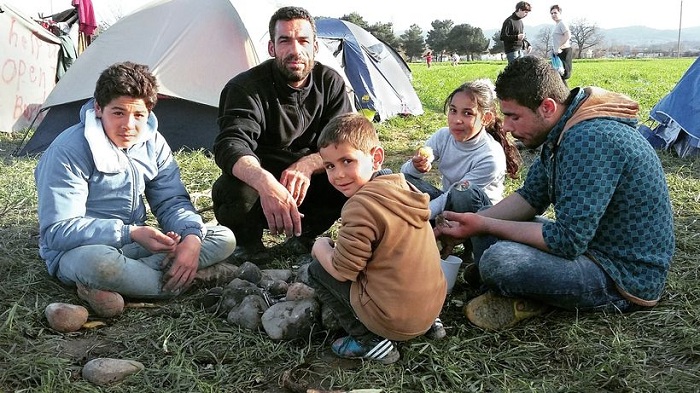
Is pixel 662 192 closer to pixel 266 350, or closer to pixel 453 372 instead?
pixel 453 372

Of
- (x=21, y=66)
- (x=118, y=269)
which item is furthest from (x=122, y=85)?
(x=21, y=66)

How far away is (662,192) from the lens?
256 cm

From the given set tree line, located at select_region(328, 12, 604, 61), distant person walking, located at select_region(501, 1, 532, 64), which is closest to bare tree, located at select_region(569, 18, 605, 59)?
tree line, located at select_region(328, 12, 604, 61)

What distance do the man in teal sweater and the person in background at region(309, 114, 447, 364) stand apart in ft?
1.39

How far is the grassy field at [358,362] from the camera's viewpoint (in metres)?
2.29

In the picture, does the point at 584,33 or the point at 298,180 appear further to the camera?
the point at 584,33

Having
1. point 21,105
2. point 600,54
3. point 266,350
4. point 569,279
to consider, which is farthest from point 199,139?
point 600,54

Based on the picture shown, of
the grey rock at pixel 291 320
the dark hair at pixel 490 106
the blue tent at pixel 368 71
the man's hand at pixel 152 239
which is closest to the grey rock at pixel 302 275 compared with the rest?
the grey rock at pixel 291 320

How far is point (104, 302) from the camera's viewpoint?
2857 mm

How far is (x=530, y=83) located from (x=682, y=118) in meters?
4.74

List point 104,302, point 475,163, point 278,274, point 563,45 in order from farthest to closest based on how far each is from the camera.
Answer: point 563,45 → point 475,163 → point 278,274 → point 104,302

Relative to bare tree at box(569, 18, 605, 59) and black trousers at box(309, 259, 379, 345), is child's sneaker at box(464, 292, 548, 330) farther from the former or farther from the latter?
bare tree at box(569, 18, 605, 59)

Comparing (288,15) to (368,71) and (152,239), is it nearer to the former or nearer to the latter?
(152,239)

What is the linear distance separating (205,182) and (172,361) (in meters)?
3.29
